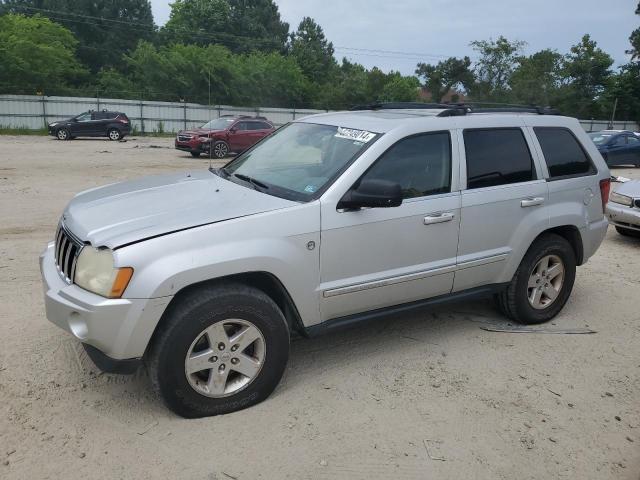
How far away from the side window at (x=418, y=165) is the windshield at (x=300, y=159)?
19 centimetres

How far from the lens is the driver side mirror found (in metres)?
3.43

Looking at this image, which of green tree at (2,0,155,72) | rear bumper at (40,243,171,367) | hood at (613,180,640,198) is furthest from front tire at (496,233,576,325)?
green tree at (2,0,155,72)

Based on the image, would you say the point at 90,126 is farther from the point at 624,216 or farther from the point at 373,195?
the point at 373,195

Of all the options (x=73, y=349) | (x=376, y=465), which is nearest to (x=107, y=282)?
(x=73, y=349)

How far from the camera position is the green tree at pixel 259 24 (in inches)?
2569

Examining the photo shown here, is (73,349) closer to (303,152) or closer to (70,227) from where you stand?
(70,227)

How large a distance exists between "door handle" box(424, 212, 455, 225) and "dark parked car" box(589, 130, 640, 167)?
18219 millimetres

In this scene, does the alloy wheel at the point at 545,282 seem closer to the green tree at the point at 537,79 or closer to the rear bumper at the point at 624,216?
the rear bumper at the point at 624,216

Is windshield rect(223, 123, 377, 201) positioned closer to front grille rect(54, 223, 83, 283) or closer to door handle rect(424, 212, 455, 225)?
door handle rect(424, 212, 455, 225)

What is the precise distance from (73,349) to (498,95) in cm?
4965

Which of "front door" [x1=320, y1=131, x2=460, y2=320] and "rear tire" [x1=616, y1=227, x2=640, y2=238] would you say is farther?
"rear tire" [x1=616, y1=227, x2=640, y2=238]

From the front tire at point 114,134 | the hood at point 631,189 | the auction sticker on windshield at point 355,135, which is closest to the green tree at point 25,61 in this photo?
the front tire at point 114,134

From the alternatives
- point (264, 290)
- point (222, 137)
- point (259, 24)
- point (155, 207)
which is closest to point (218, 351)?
point (264, 290)

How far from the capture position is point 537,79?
1874 inches
